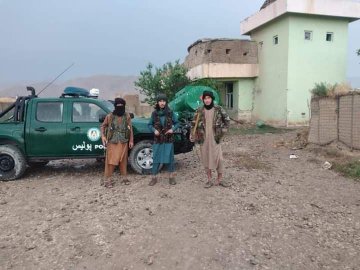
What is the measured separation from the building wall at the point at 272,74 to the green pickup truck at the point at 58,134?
1137 cm

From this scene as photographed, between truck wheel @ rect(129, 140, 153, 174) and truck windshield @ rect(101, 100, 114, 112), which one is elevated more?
truck windshield @ rect(101, 100, 114, 112)

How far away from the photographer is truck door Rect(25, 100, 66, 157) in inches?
293

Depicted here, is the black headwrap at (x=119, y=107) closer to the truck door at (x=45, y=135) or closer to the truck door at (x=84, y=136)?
the truck door at (x=84, y=136)

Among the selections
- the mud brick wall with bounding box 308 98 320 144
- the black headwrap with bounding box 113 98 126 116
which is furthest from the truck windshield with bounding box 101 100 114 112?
the mud brick wall with bounding box 308 98 320 144

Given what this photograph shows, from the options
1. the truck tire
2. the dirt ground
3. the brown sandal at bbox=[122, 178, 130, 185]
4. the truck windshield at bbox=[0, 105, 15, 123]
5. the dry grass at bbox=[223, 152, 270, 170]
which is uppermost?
the truck windshield at bbox=[0, 105, 15, 123]

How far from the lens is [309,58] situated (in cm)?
1755

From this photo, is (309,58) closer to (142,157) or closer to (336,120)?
(336,120)

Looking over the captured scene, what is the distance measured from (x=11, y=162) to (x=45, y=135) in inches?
36.0

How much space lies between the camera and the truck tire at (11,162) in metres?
7.49

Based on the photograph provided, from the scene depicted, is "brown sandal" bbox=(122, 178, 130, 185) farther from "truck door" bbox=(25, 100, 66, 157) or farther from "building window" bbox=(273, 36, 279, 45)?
"building window" bbox=(273, 36, 279, 45)

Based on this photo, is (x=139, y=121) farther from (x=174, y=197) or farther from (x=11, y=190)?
(x=11, y=190)

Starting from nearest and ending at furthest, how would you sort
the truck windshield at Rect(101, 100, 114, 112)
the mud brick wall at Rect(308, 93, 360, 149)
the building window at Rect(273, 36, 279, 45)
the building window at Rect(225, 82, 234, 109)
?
1. the truck windshield at Rect(101, 100, 114, 112)
2. the mud brick wall at Rect(308, 93, 360, 149)
3. the building window at Rect(273, 36, 279, 45)
4. the building window at Rect(225, 82, 234, 109)

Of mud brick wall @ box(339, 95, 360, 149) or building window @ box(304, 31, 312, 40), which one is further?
building window @ box(304, 31, 312, 40)

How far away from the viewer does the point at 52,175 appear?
8.12 meters
